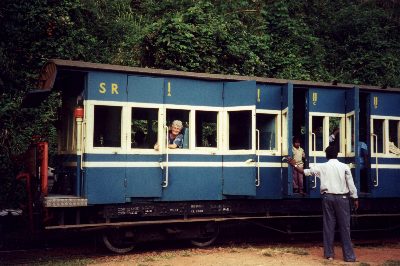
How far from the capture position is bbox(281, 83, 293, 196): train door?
35.7 feet

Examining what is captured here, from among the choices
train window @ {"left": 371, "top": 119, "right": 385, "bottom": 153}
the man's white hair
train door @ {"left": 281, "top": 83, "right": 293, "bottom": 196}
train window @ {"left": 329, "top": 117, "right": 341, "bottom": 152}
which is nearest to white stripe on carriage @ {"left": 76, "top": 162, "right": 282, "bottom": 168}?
train door @ {"left": 281, "top": 83, "right": 293, "bottom": 196}

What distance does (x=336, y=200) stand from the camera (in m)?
9.59

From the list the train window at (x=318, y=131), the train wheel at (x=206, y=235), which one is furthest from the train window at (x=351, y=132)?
the train wheel at (x=206, y=235)

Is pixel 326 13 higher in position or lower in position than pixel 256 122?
higher

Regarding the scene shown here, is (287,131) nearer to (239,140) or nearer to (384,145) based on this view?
(239,140)

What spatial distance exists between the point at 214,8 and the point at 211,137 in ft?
46.1

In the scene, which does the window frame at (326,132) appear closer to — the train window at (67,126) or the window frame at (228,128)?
the window frame at (228,128)

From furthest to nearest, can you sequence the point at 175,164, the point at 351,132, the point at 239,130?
the point at 351,132
the point at 239,130
the point at 175,164

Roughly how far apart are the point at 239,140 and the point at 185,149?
3.99 ft

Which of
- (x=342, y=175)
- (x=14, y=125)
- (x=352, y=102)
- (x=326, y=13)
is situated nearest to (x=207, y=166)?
(x=342, y=175)

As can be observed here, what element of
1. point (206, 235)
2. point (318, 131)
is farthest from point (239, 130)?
point (206, 235)

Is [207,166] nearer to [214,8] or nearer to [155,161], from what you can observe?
[155,161]

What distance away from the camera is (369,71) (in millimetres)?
23672

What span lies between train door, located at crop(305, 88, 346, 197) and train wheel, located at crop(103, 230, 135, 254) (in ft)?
13.7
